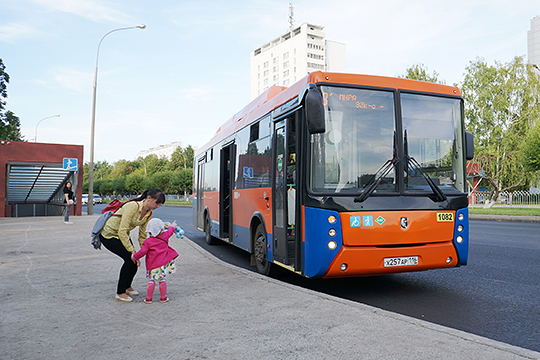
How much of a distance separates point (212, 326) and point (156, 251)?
138 centimetres

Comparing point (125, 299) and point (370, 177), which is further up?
point (370, 177)

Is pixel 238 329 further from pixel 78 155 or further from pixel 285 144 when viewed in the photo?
pixel 78 155

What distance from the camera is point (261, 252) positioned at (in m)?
7.96

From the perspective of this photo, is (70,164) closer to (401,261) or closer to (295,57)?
(401,261)

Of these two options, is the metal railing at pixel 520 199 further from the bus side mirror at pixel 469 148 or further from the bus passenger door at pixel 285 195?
the bus passenger door at pixel 285 195

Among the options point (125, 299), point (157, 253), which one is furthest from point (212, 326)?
point (125, 299)

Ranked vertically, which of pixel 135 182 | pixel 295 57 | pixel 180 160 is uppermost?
pixel 295 57

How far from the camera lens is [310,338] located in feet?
13.6

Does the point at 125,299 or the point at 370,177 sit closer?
the point at 125,299

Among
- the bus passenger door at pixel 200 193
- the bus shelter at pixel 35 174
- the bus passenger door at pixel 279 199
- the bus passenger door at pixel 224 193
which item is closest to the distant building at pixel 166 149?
the bus shelter at pixel 35 174

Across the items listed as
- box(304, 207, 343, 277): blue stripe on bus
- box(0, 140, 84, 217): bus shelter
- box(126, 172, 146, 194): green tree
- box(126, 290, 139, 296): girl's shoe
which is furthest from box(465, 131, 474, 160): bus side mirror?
box(126, 172, 146, 194): green tree

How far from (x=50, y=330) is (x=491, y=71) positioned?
40721 millimetres

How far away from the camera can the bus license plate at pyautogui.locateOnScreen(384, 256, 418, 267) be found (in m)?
5.93

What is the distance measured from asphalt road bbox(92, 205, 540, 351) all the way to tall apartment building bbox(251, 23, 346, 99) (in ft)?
310
